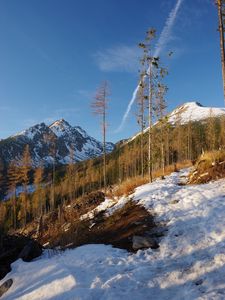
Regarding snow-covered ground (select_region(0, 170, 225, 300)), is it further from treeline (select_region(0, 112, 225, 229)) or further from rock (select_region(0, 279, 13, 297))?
treeline (select_region(0, 112, 225, 229))

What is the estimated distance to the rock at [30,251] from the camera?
9812 millimetres

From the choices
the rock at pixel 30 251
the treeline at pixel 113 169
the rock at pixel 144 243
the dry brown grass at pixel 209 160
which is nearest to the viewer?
the rock at pixel 144 243

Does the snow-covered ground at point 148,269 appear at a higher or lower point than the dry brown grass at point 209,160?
lower

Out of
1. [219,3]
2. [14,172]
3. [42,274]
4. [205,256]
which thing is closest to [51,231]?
[42,274]

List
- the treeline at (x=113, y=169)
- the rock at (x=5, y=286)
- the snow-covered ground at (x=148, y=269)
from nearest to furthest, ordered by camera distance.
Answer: the snow-covered ground at (x=148, y=269), the rock at (x=5, y=286), the treeline at (x=113, y=169)

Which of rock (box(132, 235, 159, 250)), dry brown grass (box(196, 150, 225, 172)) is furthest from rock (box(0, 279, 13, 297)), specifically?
dry brown grass (box(196, 150, 225, 172))

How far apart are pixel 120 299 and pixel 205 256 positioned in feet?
8.50

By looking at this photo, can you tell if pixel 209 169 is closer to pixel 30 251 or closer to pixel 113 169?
pixel 30 251

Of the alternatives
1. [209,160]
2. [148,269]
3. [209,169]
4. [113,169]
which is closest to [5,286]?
[148,269]

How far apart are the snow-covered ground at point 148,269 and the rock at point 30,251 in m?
0.30

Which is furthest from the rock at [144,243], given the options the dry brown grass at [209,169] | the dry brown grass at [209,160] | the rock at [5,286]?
the dry brown grass at [209,160]

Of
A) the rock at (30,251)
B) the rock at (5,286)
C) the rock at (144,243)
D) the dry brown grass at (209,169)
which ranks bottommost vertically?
the rock at (5,286)

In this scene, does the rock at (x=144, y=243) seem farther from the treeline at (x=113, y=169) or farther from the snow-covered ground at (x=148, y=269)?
the treeline at (x=113, y=169)

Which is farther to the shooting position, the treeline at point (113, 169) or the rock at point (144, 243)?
the treeline at point (113, 169)
